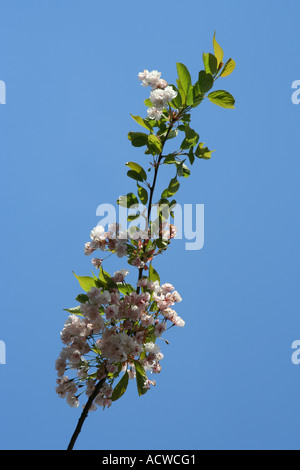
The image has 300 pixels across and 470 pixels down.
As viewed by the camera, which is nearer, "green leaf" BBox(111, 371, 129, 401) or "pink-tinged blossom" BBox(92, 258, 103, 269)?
"green leaf" BBox(111, 371, 129, 401)

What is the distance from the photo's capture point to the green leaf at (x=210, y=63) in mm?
1828

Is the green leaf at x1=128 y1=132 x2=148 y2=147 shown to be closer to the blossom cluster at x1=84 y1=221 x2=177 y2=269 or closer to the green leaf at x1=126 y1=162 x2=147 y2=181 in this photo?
the green leaf at x1=126 y1=162 x2=147 y2=181

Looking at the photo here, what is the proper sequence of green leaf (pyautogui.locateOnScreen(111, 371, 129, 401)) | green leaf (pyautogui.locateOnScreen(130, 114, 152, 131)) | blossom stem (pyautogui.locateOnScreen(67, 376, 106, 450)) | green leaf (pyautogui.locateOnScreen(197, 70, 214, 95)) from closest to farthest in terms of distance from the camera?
blossom stem (pyautogui.locateOnScreen(67, 376, 106, 450)) → green leaf (pyautogui.locateOnScreen(111, 371, 129, 401)) → green leaf (pyautogui.locateOnScreen(197, 70, 214, 95)) → green leaf (pyautogui.locateOnScreen(130, 114, 152, 131))

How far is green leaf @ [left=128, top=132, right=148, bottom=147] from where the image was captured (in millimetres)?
1885

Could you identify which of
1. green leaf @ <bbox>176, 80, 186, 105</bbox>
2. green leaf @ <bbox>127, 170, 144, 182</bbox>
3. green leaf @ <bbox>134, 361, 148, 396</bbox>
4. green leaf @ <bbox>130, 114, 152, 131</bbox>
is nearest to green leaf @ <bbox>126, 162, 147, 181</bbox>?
green leaf @ <bbox>127, 170, 144, 182</bbox>

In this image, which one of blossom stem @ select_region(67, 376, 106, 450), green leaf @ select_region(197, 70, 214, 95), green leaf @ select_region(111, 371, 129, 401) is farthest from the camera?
green leaf @ select_region(197, 70, 214, 95)

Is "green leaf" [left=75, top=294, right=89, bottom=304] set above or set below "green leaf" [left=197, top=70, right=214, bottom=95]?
below

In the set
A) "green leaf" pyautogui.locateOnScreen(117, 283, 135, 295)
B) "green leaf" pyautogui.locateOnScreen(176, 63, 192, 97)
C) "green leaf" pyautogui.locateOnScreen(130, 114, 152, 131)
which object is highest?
"green leaf" pyautogui.locateOnScreen(176, 63, 192, 97)

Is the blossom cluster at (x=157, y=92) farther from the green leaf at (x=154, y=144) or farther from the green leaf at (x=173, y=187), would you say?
the green leaf at (x=173, y=187)

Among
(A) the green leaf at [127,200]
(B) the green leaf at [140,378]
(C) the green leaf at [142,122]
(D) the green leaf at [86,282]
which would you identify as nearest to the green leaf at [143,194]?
(A) the green leaf at [127,200]

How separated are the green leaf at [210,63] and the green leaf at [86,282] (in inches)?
36.3

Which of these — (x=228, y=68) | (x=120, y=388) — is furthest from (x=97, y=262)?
(x=228, y=68)
